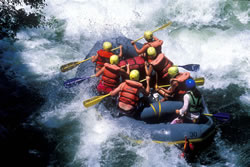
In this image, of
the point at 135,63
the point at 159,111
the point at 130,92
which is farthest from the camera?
the point at 135,63

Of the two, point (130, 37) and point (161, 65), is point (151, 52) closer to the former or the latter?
point (161, 65)

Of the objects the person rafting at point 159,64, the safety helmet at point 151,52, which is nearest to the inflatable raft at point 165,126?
the person rafting at point 159,64

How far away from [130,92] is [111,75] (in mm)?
625

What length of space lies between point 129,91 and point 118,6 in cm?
640

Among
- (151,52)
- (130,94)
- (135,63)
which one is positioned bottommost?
(130,94)

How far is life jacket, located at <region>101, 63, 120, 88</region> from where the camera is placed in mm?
4461

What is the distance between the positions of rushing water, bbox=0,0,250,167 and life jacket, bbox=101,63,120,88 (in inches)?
21.2

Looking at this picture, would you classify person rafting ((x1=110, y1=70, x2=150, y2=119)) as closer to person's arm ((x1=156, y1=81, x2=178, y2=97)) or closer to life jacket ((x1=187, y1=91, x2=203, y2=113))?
person's arm ((x1=156, y1=81, x2=178, y2=97))

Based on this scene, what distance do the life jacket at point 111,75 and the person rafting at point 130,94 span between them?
1.14 ft

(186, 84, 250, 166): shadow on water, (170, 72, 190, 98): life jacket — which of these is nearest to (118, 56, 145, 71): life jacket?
(170, 72, 190, 98): life jacket

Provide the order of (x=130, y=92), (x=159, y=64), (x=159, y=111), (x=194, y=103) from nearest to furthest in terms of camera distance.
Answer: (x=194, y=103), (x=130, y=92), (x=159, y=111), (x=159, y=64)

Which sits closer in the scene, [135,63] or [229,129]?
[135,63]

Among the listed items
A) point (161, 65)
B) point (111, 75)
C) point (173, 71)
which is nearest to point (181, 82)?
point (173, 71)

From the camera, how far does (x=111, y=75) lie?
4559 mm
